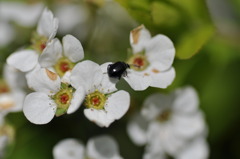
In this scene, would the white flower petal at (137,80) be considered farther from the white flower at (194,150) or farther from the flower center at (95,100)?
the white flower at (194,150)

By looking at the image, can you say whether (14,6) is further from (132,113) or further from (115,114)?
(115,114)

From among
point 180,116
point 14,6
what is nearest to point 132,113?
point 180,116

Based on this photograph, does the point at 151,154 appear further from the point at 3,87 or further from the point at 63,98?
the point at 3,87

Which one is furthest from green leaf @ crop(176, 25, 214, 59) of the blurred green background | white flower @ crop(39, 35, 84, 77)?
white flower @ crop(39, 35, 84, 77)

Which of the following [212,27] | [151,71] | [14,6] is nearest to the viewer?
[151,71]

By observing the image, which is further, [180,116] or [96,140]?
[180,116]

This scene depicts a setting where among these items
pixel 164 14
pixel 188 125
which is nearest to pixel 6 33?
pixel 164 14

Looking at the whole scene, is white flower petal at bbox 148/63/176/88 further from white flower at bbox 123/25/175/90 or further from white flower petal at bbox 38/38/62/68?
white flower petal at bbox 38/38/62/68
